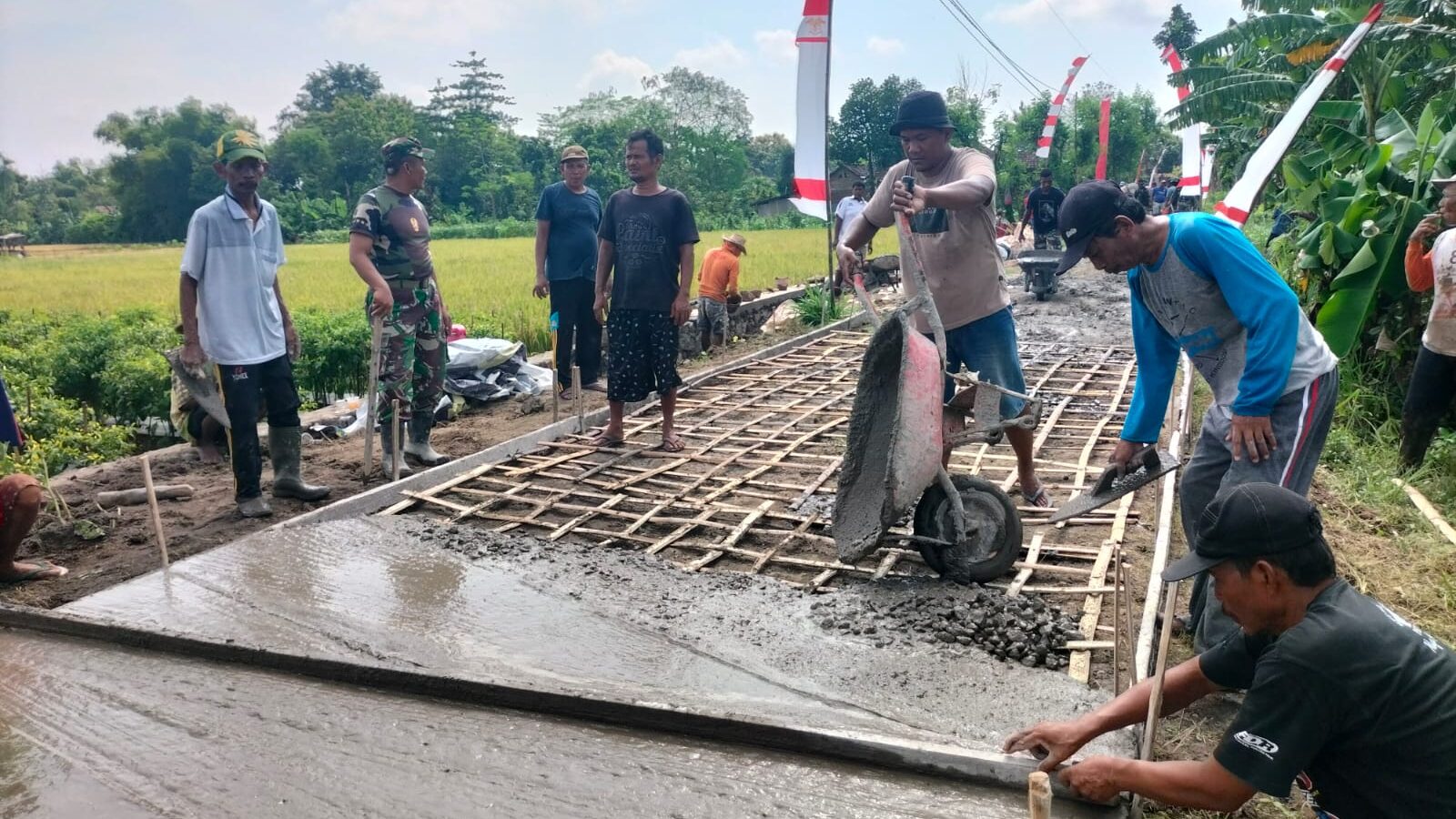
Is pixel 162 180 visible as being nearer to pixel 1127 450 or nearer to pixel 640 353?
pixel 640 353

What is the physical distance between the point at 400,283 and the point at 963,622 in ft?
11.7

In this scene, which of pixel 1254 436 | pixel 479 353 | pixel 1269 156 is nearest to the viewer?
pixel 1254 436

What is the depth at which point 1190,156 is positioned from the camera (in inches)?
428

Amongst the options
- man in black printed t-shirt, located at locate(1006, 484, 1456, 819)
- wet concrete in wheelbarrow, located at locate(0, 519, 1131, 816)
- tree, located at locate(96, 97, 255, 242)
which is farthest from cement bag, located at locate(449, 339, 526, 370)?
tree, located at locate(96, 97, 255, 242)

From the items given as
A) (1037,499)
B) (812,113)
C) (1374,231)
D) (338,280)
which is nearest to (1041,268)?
(812,113)

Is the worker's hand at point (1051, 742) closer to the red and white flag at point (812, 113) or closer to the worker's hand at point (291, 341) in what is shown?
the worker's hand at point (291, 341)

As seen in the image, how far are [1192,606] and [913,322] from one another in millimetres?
1553

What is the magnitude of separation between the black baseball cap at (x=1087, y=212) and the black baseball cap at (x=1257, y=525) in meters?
1.10

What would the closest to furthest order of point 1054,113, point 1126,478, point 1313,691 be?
point 1313,691 < point 1126,478 < point 1054,113

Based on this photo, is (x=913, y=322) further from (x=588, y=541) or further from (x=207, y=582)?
(x=207, y=582)

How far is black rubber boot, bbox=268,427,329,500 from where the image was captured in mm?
4898

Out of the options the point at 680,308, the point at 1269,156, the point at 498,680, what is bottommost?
the point at 498,680

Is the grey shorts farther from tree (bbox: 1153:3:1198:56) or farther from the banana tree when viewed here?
tree (bbox: 1153:3:1198:56)

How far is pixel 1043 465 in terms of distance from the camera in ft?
16.4
